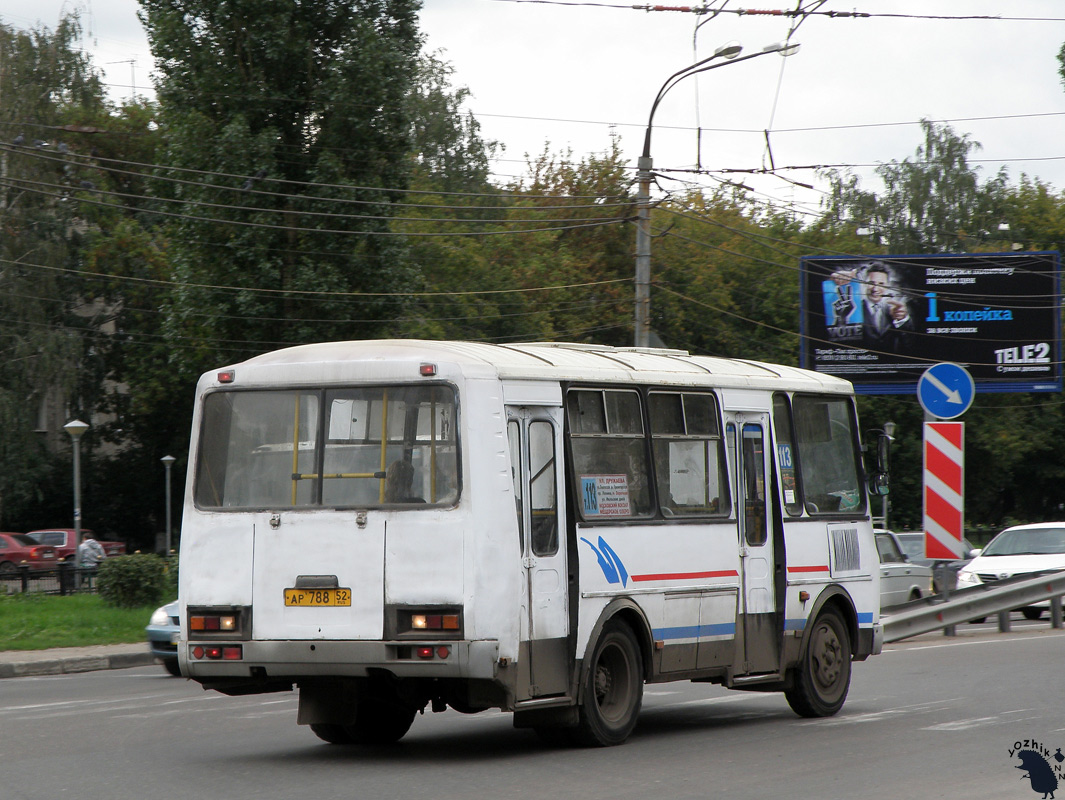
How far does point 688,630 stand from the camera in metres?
11.0

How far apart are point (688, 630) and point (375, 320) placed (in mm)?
22146

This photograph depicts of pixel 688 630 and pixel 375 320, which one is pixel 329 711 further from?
pixel 375 320

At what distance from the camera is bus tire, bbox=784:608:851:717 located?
12.3m

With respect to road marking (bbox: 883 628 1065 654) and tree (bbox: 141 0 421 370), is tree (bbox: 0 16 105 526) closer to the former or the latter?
tree (bbox: 141 0 421 370)

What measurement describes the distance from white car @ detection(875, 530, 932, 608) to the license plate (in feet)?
52.2

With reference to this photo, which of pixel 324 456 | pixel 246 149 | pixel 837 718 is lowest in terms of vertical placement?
pixel 837 718

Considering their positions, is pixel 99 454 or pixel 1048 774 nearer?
pixel 1048 774

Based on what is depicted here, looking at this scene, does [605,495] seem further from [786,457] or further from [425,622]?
[786,457]

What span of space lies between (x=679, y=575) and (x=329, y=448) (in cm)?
298

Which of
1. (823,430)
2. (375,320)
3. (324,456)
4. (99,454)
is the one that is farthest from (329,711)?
(99,454)

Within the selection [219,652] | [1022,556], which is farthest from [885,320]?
[219,652]

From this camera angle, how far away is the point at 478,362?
31.1 ft

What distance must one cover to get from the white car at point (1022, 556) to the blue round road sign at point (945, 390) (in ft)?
21.2

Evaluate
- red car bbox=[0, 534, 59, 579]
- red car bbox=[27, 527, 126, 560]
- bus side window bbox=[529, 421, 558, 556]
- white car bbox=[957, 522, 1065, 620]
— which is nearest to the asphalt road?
bus side window bbox=[529, 421, 558, 556]
